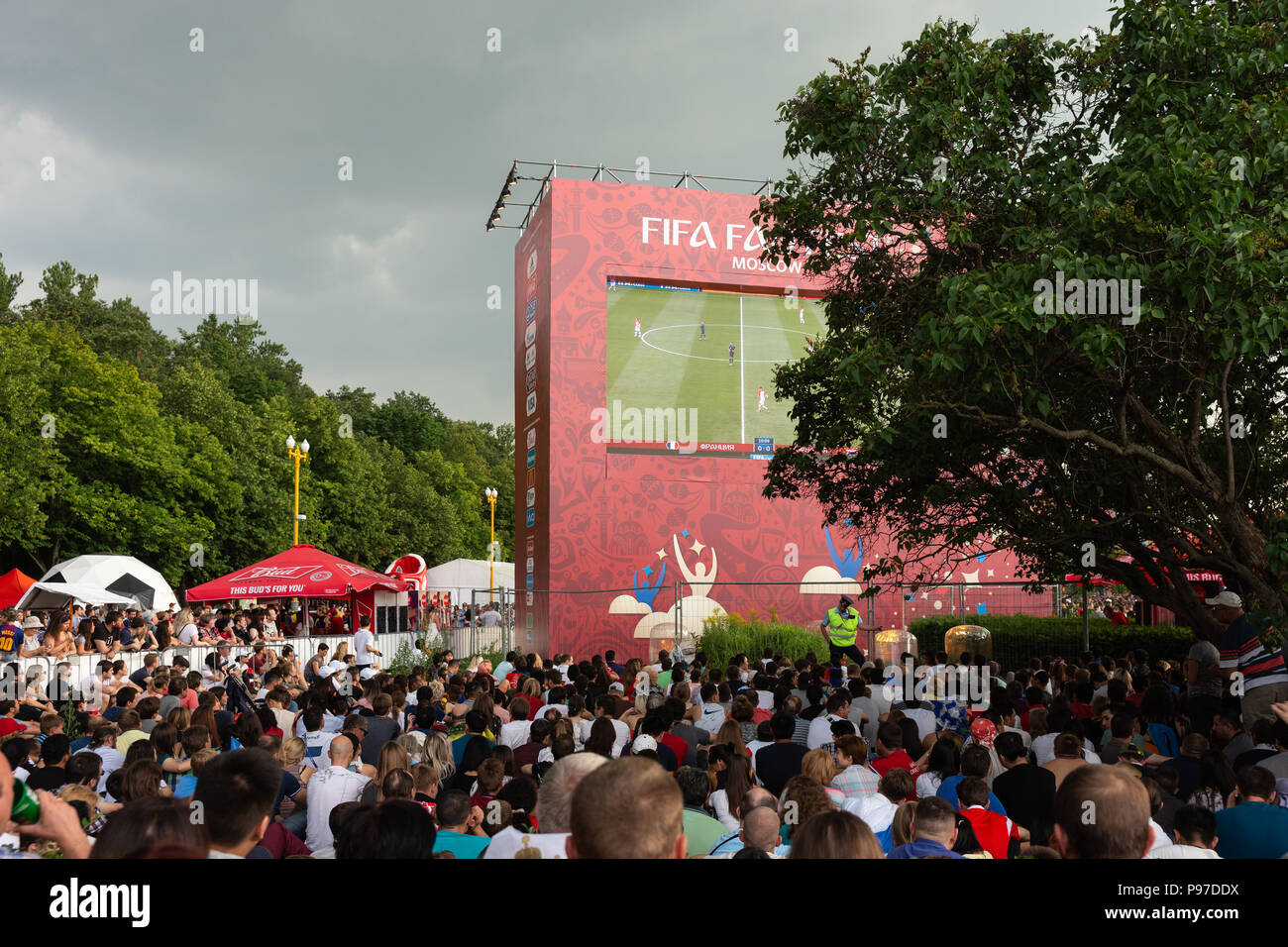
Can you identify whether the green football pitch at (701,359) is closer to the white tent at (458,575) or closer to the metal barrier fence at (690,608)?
the metal barrier fence at (690,608)

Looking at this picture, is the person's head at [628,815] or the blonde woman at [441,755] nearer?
the person's head at [628,815]

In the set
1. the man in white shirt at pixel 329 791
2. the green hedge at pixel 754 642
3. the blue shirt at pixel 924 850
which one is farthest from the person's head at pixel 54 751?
the green hedge at pixel 754 642

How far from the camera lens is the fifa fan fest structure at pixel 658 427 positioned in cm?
2545

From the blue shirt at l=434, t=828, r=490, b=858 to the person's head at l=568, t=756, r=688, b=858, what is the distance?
278cm

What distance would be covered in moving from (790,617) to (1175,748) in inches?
692

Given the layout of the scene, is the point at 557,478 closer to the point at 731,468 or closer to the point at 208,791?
the point at 731,468

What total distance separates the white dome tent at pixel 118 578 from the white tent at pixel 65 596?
0.52 metres

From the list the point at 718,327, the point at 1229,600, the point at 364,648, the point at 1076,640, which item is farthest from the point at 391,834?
the point at 718,327

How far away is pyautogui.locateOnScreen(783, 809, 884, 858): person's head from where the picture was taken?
115 inches

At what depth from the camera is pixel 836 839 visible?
296 cm

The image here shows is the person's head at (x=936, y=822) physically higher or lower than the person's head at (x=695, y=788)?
higher

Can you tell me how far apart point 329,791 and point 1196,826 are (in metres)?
5.20

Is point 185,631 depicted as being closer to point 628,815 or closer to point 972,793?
point 972,793
